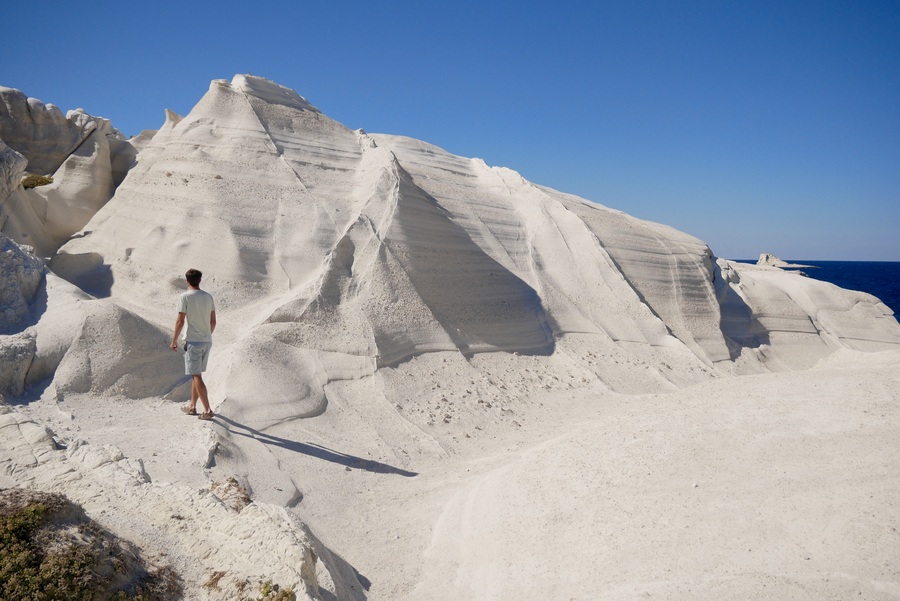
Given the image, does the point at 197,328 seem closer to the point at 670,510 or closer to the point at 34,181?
the point at 670,510

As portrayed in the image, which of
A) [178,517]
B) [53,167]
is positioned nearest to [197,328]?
[178,517]

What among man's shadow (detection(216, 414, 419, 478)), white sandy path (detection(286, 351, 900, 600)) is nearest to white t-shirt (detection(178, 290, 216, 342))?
man's shadow (detection(216, 414, 419, 478))

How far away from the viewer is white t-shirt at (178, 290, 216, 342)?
17.9 ft

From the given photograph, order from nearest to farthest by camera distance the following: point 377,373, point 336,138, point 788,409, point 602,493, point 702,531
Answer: point 702,531 < point 602,493 < point 788,409 < point 377,373 < point 336,138

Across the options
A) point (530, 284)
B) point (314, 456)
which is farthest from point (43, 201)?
point (530, 284)

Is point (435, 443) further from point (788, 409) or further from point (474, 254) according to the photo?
point (474, 254)

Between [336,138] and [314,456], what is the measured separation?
6.85 meters

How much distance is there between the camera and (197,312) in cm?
554

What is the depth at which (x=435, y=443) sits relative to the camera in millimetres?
6676

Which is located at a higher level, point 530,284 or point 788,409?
point 530,284

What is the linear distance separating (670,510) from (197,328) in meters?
4.31

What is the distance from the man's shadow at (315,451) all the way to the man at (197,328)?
0.28 m

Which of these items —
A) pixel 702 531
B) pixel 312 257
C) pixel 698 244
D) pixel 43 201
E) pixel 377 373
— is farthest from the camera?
pixel 698 244

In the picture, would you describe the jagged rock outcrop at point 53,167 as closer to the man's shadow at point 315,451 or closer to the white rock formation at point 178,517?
the man's shadow at point 315,451
